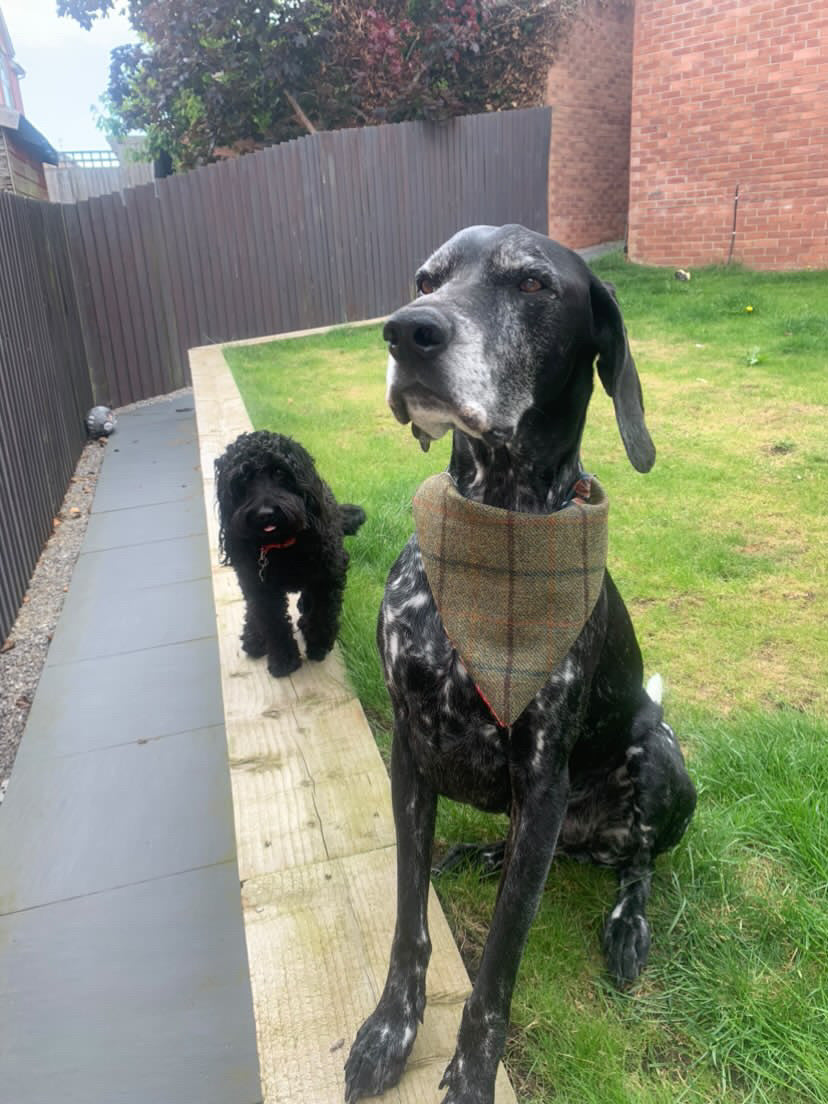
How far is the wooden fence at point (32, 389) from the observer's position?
15.5ft

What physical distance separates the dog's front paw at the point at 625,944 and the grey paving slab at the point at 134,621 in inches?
108

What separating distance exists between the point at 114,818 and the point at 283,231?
31.7 feet

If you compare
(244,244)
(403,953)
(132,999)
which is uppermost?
(244,244)

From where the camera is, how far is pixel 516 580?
164 cm

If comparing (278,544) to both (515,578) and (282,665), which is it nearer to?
(282,665)

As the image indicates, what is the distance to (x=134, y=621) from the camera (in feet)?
14.4

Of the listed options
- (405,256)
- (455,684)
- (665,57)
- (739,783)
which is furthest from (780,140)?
(455,684)

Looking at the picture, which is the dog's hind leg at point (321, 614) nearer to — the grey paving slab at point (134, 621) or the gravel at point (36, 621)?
the grey paving slab at point (134, 621)

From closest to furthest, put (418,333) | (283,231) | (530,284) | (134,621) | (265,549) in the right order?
(418,333) < (530,284) < (265,549) < (134,621) < (283,231)

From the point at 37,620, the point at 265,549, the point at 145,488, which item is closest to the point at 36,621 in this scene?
the point at 37,620

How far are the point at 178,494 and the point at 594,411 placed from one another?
131 inches

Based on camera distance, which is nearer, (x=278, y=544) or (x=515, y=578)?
(x=515, y=578)

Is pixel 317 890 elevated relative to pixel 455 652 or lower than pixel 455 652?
lower

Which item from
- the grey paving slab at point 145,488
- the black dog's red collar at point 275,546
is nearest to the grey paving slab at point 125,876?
the black dog's red collar at point 275,546
